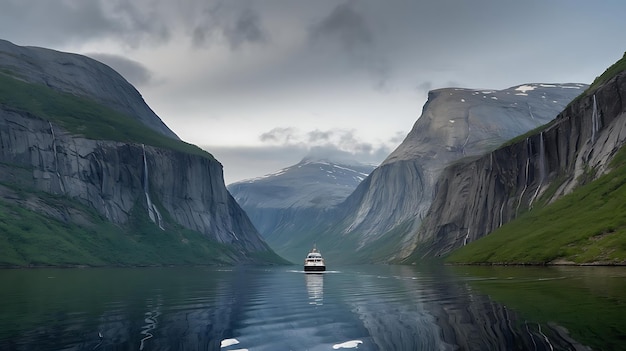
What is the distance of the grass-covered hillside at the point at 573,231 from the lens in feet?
368

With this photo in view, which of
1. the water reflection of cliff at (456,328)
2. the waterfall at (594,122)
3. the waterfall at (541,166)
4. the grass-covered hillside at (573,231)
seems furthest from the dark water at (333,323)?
the waterfall at (541,166)

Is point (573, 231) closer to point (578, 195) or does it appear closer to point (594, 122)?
point (578, 195)

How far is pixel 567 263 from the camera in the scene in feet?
370

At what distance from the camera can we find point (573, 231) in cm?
13138

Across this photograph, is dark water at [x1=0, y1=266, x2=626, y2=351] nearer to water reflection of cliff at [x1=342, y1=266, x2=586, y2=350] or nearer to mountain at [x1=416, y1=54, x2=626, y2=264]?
water reflection of cliff at [x1=342, y1=266, x2=586, y2=350]

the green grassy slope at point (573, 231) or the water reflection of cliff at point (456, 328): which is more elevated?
the green grassy slope at point (573, 231)

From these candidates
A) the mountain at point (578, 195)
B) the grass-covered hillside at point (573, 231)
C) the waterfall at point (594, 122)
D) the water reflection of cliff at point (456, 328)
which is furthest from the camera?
the waterfall at point (594, 122)

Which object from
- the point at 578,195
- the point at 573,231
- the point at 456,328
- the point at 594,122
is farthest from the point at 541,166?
the point at 456,328

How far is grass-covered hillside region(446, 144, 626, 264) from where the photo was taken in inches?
Answer: 4419

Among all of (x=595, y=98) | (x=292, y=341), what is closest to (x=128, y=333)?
(x=292, y=341)

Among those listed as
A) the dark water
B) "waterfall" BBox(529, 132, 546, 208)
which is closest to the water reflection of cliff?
the dark water

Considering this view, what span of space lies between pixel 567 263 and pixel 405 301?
7796 centimetres

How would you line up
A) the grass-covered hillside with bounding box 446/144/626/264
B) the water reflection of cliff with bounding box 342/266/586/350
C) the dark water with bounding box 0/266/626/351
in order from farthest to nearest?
1. the grass-covered hillside with bounding box 446/144/626/264
2. the dark water with bounding box 0/266/626/351
3. the water reflection of cliff with bounding box 342/266/586/350

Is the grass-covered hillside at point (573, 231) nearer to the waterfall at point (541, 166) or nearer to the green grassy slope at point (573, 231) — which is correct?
the green grassy slope at point (573, 231)
